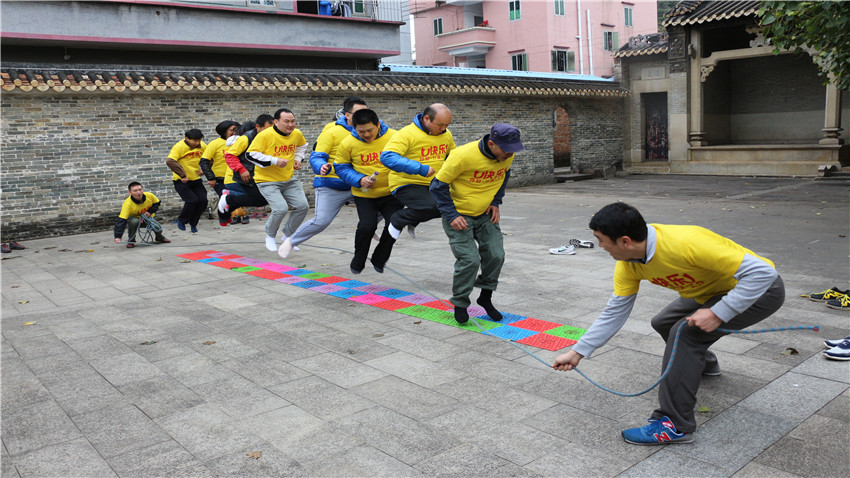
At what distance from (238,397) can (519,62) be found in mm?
30255

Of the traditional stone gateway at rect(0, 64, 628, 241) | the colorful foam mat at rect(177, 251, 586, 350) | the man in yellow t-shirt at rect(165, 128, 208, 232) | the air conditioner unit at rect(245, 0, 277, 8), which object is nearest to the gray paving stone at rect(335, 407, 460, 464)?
the colorful foam mat at rect(177, 251, 586, 350)

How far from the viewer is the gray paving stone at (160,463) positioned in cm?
301

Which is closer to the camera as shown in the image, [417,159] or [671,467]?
[671,467]

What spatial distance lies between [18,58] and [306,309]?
13.1 meters

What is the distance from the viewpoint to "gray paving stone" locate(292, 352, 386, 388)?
4156 millimetres

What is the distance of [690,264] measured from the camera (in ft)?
9.73

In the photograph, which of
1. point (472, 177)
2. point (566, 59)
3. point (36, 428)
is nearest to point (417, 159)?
point (472, 177)

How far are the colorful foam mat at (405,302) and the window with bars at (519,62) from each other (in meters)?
25.4

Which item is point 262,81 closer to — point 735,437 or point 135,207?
point 135,207

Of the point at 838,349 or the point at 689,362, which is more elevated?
the point at 689,362

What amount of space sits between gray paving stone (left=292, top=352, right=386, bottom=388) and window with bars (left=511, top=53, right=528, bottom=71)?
29.0 meters

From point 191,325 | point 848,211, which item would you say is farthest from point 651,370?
point 848,211

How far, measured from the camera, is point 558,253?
8.31 metres

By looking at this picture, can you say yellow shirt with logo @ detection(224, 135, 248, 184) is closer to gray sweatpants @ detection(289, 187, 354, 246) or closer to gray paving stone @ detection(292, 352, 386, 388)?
Result: gray sweatpants @ detection(289, 187, 354, 246)
